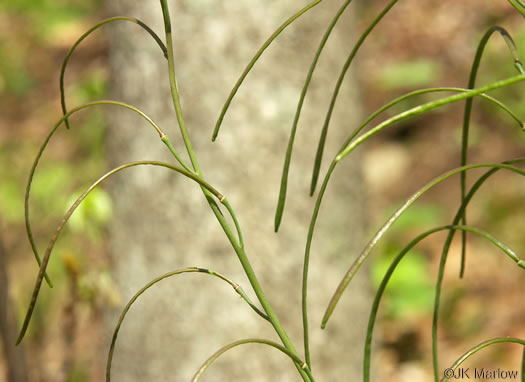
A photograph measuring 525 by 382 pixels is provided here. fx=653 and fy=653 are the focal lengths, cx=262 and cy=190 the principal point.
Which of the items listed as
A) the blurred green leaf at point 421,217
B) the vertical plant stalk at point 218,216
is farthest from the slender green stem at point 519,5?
Result: the blurred green leaf at point 421,217

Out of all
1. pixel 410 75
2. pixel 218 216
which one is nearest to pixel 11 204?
pixel 410 75

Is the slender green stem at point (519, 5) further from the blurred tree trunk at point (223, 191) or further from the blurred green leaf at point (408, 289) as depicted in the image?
the blurred green leaf at point (408, 289)

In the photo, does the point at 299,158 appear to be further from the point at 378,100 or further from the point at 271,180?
the point at 378,100

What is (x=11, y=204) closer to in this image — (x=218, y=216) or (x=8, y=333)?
(x=8, y=333)

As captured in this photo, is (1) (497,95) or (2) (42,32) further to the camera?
(2) (42,32)

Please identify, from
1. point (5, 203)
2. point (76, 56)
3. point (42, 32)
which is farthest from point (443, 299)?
point (42, 32)

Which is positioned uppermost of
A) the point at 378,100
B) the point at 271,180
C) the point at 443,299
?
the point at 378,100
